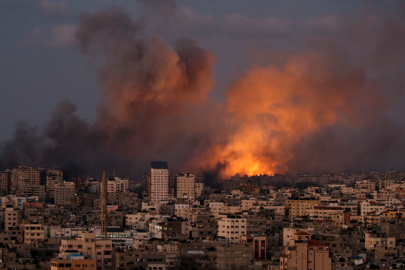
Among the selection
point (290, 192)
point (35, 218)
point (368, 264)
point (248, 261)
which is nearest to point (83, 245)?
point (248, 261)

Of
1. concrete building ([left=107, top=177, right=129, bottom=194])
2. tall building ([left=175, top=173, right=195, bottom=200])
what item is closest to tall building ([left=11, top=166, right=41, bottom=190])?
concrete building ([left=107, top=177, right=129, bottom=194])

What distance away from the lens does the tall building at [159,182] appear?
84.5 metres

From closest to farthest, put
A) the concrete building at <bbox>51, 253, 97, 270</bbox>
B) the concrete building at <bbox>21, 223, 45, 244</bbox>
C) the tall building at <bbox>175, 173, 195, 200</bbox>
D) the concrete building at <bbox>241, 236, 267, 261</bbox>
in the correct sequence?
the concrete building at <bbox>51, 253, 97, 270</bbox> < the concrete building at <bbox>241, 236, 267, 261</bbox> < the concrete building at <bbox>21, 223, 45, 244</bbox> < the tall building at <bbox>175, 173, 195, 200</bbox>

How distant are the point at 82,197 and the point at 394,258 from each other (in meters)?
41.2

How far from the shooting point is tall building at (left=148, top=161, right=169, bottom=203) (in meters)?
84.5

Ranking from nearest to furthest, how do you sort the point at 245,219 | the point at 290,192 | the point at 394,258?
the point at 394,258 → the point at 245,219 → the point at 290,192

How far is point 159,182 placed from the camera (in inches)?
3388

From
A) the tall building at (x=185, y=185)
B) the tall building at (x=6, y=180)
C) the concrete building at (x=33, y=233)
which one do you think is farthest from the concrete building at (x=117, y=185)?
the concrete building at (x=33, y=233)

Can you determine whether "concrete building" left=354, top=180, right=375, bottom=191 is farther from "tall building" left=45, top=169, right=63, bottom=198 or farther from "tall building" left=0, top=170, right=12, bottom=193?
"tall building" left=0, top=170, right=12, bottom=193

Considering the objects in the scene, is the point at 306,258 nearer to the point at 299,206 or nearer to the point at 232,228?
the point at 232,228

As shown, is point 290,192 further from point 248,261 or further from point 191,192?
point 248,261

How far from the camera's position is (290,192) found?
83.2 meters

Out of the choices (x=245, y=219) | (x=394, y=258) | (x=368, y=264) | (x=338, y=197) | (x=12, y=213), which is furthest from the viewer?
(x=338, y=197)

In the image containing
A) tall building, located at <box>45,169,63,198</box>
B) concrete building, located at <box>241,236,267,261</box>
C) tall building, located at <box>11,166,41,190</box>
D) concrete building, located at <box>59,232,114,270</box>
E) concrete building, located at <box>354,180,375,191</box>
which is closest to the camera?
concrete building, located at <box>59,232,114,270</box>
